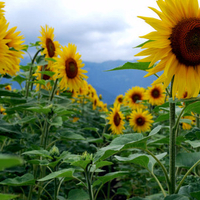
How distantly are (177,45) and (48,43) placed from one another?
2.48 metres

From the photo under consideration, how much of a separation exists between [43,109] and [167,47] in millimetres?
1218

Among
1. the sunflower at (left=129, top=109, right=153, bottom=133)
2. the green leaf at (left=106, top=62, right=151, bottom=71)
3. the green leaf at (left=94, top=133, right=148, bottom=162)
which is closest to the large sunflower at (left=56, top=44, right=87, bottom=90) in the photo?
the sunflower at (left=129, top=109, right=153, bottom=133)

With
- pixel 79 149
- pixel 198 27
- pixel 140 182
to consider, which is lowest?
pixel 140 182

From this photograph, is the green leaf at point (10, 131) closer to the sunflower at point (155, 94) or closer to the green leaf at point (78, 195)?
the green leaf at point (78, 195)

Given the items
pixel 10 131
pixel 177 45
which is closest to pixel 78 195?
pixel 10 131

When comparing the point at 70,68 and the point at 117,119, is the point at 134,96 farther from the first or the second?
the point at 70,68

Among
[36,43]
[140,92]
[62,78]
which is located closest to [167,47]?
[62,78]

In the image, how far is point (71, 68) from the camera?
10.4ft

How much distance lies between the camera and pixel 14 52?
227cm

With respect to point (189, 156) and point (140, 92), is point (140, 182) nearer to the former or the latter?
point (140, 92)

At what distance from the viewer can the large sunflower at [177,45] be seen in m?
1.31

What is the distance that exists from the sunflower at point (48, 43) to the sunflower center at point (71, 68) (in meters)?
0.47

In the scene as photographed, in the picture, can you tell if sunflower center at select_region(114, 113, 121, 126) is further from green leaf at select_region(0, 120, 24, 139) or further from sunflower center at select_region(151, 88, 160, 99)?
green leaf at select_region(0, 120, 24, 139)

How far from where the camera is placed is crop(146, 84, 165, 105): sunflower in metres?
5.00
